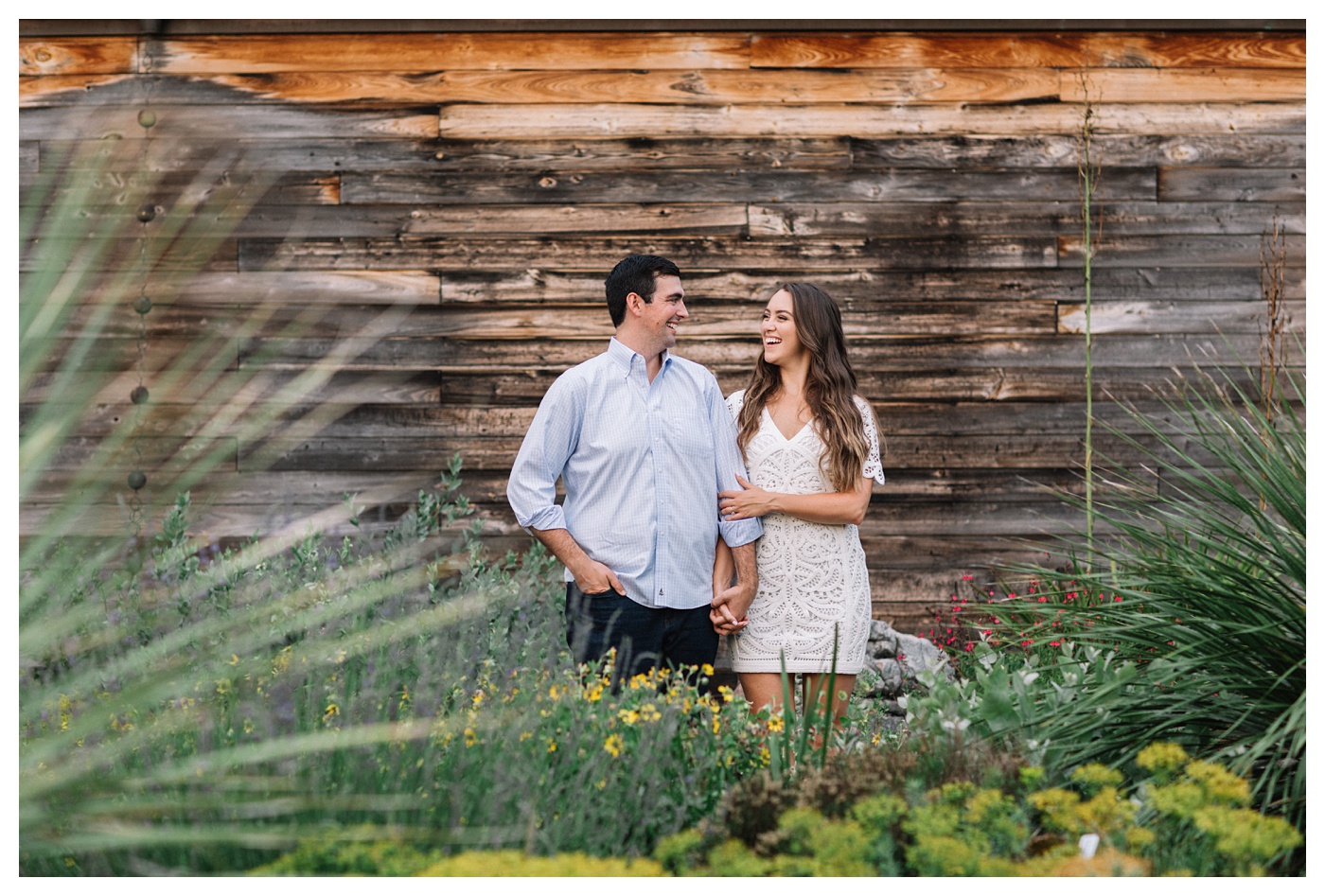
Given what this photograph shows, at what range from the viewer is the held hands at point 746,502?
2.82m

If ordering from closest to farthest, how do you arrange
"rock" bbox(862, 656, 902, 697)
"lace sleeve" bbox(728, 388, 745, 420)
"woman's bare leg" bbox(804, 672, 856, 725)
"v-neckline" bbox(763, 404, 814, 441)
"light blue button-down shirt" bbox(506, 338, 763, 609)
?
"woman's bare leg" bbox(804, 672, 856, 725)
"light blue button-down shirt" bbox(506, 338, 763, 609)
"v-neckline" bbox(763, 404, 814, 441)
"lace sleeve" bbox(728, 388, 745, 420)
"rock" bbox(862, 656, 902, 697)

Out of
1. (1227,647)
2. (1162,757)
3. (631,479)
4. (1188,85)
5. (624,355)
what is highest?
(1188,85)

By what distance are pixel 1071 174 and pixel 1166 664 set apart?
3021mm

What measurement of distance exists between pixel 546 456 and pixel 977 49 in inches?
126

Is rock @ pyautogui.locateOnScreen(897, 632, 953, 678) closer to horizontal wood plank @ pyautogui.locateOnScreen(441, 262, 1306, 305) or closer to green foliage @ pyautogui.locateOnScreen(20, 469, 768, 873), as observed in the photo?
horizontal wood plank @ pyautogui.locateOnScreen(441, 262, 1306, 305)

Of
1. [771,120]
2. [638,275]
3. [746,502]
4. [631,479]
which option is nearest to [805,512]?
[746,502]

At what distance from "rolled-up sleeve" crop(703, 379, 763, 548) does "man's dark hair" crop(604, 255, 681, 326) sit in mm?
354

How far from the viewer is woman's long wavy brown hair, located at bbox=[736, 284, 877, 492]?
283 centimetres

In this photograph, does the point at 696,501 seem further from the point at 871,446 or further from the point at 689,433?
the point at 871,446

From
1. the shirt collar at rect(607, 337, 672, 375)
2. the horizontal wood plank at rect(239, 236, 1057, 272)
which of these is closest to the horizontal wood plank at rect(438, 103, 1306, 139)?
the horizontal wood plank at rect(239, 236, 1057, 272)

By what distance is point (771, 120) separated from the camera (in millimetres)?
4527

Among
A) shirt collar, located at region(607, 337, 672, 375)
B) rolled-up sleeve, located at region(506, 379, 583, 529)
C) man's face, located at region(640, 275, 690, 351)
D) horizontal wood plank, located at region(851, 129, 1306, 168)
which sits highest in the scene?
horizontal wood plank, located at region(851, 129, 1306, 168)

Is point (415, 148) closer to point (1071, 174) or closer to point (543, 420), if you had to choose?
point (543, 420)

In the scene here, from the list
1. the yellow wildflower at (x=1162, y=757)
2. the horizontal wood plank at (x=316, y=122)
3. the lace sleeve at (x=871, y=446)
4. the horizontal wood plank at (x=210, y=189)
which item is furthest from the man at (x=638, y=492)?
the horizontal wood plank at (x=210, y=189)
